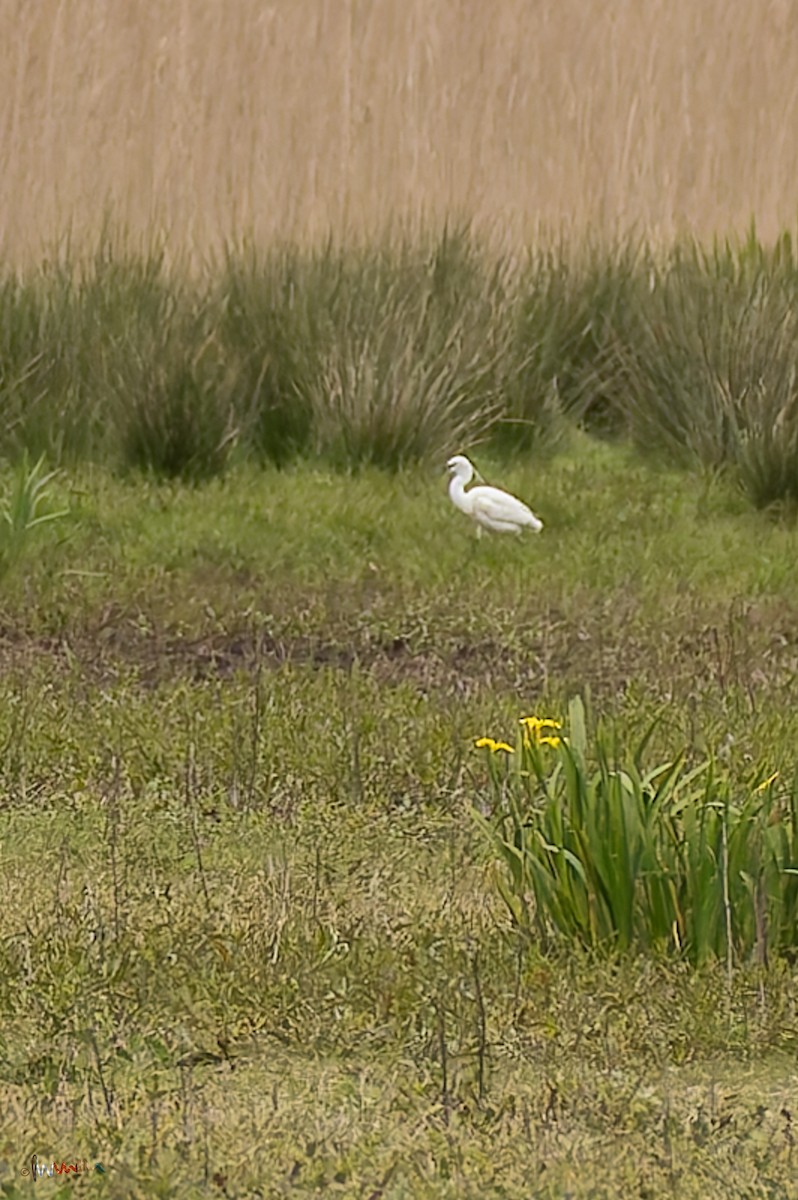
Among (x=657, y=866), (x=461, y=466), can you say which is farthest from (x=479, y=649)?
(x=657, y=866)

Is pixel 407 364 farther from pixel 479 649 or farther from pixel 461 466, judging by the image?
pixel 479 649

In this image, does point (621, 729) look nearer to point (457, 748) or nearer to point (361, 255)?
point (457, 748)

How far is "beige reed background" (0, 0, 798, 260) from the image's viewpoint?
43.1ft

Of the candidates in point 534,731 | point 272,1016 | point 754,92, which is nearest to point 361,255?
point 754,92

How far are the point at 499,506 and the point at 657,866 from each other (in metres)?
4.74

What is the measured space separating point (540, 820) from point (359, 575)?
169 inches

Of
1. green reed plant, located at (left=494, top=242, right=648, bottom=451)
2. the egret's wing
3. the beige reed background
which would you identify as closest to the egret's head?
the egret's wing

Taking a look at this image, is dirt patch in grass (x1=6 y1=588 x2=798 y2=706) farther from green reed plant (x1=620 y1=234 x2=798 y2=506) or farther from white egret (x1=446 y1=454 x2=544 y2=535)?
green reed plant (x1=620 y1=234 x2=798 y2=506)

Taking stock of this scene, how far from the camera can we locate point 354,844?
18.1 ft

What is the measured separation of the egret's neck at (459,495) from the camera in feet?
30.6

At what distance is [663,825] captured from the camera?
4.53 metres

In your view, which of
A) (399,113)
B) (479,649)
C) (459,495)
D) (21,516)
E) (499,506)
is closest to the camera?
(479,649)

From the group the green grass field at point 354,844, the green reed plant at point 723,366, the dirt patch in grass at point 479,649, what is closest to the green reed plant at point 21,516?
the green grass field at point 354,844

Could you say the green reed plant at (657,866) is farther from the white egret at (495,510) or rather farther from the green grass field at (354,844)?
the white egret at (495,510)
